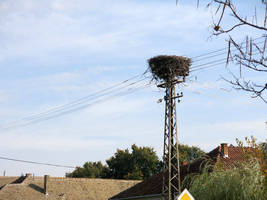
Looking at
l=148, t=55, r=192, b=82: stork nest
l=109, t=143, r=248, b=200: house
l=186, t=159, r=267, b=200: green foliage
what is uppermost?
l=148, t=55, r=192, b=82: stork nest

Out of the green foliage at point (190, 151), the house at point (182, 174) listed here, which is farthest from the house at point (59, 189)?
the green foliage at point (190, 151)

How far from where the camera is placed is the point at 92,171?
7075 centimetres

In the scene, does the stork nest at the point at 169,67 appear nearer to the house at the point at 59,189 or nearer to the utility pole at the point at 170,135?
the utility pole at the point at 170,135

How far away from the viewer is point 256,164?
37.8 ft

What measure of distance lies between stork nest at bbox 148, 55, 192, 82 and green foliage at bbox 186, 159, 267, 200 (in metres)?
9.36

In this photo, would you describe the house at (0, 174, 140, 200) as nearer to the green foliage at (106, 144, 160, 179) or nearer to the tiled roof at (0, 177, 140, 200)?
the tiled roof at (0, 177, 140, 200)

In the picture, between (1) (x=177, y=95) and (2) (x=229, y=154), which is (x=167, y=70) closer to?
(1) (x=177, y=95)

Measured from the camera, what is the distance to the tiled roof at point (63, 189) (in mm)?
43531

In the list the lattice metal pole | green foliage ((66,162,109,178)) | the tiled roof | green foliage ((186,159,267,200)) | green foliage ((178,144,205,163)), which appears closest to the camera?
green foliage ((186,159,267,200))

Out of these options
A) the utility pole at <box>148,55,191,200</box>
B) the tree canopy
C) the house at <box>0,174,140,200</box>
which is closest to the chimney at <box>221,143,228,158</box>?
the utility pole at <box>148,55,191,200</box>

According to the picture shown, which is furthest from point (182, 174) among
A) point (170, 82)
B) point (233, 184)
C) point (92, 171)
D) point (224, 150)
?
point (92, 171)

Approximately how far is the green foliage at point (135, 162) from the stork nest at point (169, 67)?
4327 centimetres

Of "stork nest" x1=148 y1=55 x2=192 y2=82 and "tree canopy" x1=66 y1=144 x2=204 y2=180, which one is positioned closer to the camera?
"stork nest" x1=148 y1=55 x2=192 y2=82

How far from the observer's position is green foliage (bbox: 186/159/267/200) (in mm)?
10805
